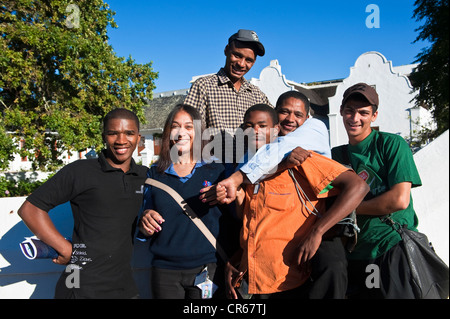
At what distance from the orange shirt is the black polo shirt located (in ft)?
3.07

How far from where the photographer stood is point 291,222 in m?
2.19

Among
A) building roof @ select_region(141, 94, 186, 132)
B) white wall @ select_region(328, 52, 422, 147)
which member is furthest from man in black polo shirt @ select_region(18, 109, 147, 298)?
building roof @ select_region(141, 94, 186, 132)

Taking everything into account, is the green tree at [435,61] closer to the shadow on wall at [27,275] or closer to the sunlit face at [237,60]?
the sunlit face at [237,60]

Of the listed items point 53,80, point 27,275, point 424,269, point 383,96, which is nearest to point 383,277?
point 424,269

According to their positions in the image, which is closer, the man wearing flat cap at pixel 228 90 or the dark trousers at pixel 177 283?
the dark trousers at pixel 177 283

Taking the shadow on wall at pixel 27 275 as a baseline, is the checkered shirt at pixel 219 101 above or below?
above

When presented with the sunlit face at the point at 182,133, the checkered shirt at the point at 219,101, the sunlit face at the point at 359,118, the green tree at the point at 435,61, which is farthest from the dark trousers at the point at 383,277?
the green tree at the point at 435,61

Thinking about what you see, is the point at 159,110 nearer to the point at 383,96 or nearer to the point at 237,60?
the point at 383,96

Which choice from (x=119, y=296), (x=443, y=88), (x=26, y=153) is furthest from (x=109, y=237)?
(x=443, y=88)

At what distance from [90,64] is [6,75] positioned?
7.74 feet

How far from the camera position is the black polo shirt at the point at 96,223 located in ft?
8.25

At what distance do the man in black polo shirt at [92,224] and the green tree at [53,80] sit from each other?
366 inches

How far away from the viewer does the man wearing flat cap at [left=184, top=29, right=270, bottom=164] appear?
3.47m

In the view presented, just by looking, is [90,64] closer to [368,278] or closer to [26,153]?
[26,153]
